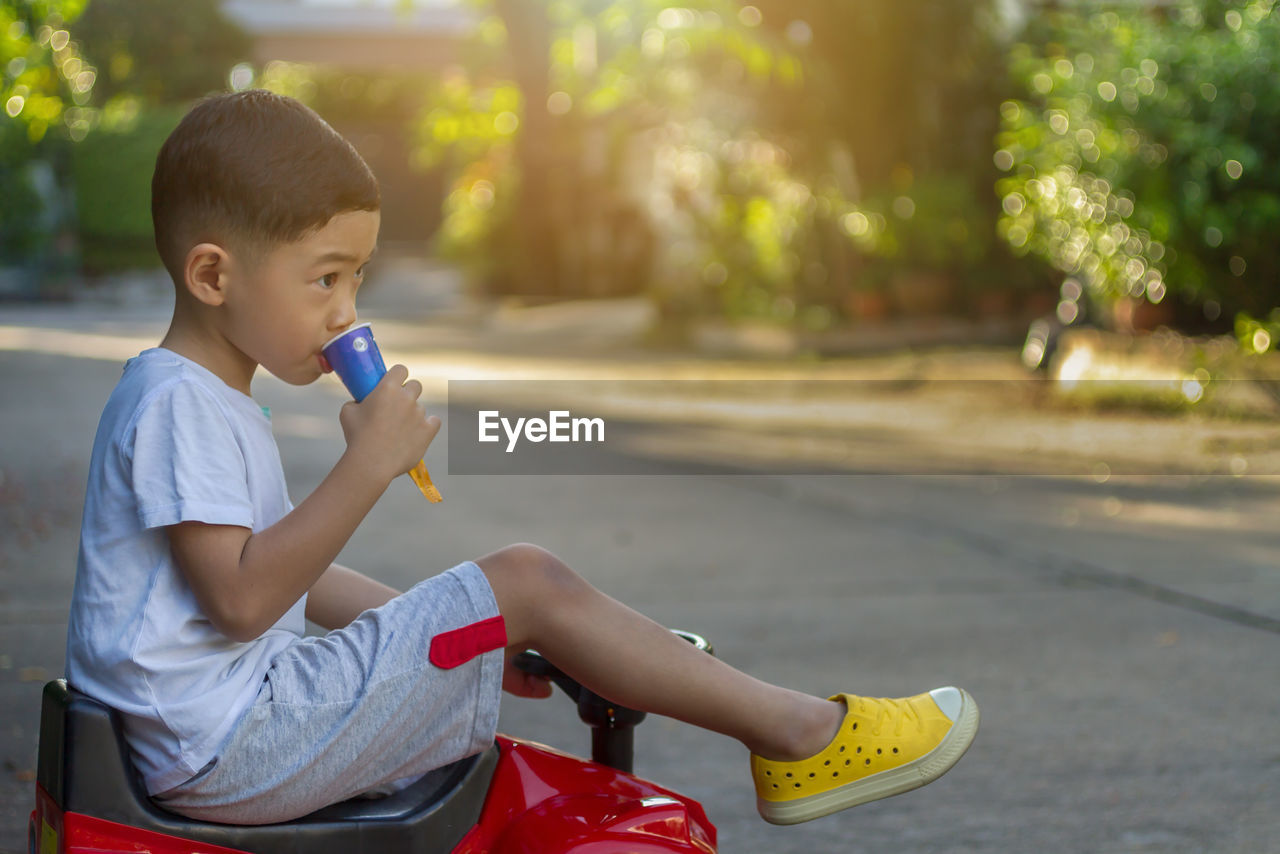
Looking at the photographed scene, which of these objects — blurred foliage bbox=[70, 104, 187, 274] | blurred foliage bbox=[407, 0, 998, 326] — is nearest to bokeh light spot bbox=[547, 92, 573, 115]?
blurred foliage bbox=[407, 0, 998, 326]

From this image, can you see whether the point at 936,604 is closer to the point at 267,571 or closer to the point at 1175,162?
the point at 267,571

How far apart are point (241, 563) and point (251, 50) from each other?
27775mm

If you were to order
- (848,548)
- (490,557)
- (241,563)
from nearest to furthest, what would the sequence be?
(241,563)
(490,557)
(848,548)

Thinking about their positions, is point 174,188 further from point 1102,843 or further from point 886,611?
point 886,611

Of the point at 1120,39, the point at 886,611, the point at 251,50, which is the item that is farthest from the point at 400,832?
the point at 251,50

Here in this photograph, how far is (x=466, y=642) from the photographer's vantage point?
179 cm

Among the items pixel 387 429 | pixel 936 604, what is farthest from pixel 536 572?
pixel 936 604

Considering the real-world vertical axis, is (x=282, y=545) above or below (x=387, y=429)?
below

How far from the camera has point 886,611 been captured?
4.12m

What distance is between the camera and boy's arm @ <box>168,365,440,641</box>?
65.8 inches

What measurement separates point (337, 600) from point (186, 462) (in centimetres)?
51

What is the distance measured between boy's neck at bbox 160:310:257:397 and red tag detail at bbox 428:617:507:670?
432mm

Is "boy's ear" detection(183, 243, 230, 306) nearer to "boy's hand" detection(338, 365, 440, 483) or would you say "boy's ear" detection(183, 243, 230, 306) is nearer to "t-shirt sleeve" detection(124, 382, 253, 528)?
"t-shirt sleeve" detection(124, 382, 253, 528)

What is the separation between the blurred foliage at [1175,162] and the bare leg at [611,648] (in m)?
5.94
